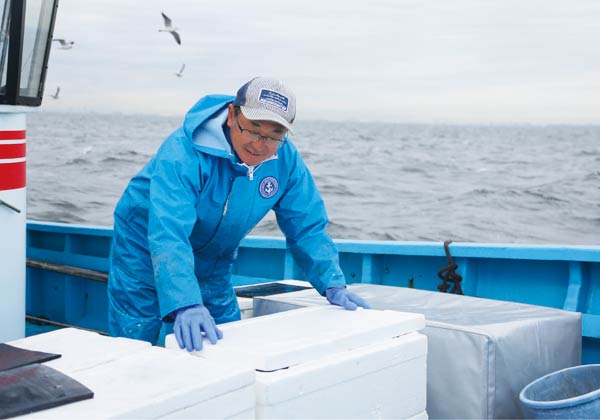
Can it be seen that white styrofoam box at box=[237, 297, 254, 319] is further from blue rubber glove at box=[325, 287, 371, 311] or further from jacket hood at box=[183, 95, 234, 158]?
jacket hood at box=[183, 95, 234, 158]

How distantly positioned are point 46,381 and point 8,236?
6.93 ft

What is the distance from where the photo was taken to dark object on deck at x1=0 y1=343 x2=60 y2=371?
2.00 m


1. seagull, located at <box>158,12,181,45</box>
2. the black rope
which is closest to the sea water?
seagull, located at <box>158,12,181,45</box>

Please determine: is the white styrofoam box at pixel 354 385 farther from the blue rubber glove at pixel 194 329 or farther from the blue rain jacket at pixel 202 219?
the blue rain jacket at pixel 202 219

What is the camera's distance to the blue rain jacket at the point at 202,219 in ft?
8.00

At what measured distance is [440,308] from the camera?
310cm

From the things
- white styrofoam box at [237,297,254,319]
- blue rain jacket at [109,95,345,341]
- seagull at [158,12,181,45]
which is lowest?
white styrofoam box at [237,297,254,319]

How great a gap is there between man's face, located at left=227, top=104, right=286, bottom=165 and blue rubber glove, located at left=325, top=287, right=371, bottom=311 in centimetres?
57

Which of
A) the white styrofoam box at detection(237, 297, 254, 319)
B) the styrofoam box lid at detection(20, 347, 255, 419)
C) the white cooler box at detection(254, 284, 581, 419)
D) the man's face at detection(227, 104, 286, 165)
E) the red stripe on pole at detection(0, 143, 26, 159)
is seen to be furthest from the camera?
the red stripe on pole at detection(0, 143, 26, 159)

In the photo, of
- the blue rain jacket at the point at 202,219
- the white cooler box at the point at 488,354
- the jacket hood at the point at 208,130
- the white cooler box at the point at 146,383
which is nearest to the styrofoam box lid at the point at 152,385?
the white cooler box at the point at 146,383

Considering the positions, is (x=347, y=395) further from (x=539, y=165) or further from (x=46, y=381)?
(x=539, y=165)

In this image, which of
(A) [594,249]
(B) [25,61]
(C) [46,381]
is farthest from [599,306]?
(B) [25,61]

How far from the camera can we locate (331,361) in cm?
210

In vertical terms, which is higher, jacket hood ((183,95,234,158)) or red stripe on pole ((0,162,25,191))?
jacket hood ((183,95,234,158))
